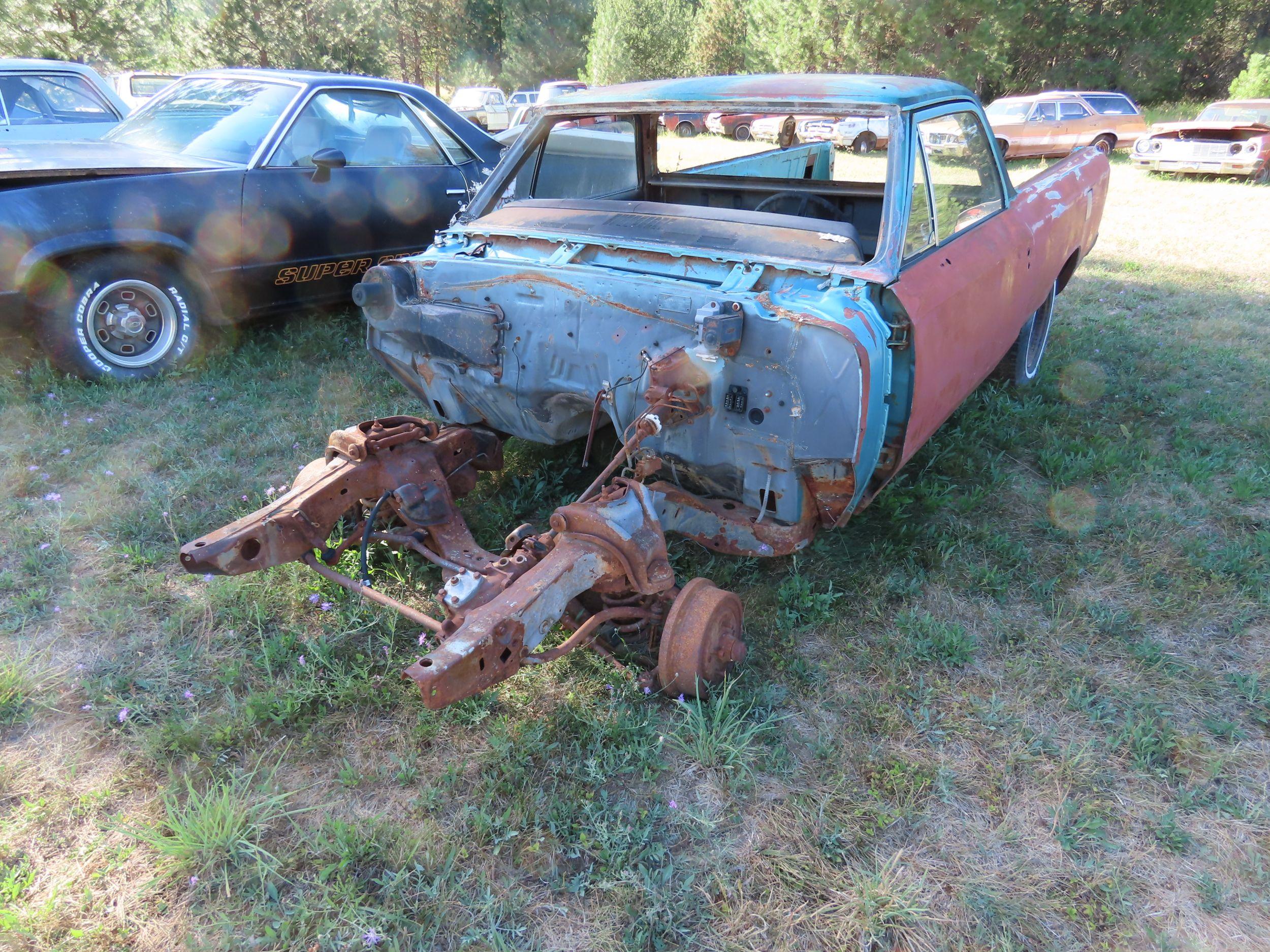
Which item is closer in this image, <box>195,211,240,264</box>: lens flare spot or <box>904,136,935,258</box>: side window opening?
<box>904,136,935,258</box>: side window opening

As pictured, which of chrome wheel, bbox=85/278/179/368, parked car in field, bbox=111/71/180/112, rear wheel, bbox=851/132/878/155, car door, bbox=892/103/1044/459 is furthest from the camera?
parked car in field, bbox=111/71/180/112

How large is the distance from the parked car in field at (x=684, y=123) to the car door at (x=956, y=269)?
3.01ft

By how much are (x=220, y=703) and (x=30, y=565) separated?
1.23 m

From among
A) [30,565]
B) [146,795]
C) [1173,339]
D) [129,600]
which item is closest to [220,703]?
[146,795]

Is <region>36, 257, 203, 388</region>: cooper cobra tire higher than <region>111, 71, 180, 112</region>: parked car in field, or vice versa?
<region>111, 71, 180, 112</region>: parked car in field

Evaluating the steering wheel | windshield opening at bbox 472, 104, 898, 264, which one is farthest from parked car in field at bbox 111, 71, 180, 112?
the steering wheel

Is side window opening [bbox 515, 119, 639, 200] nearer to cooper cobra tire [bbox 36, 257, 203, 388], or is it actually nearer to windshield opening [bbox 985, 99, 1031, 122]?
cooper cobra tire [bbox 36, 257, 203, 388]

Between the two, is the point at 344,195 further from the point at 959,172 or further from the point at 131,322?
the point at 959,172

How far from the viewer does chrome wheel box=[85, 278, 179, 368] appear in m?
4.46

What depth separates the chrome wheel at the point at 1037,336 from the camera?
4641mm

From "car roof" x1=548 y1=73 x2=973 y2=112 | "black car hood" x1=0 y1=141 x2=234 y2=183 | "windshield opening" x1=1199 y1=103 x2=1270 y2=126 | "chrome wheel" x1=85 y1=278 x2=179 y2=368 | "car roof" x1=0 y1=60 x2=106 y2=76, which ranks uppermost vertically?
"car roof" x1=0 y1=60 x2=106 y2=76

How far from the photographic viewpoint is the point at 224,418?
167 inches

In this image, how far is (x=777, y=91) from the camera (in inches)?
116

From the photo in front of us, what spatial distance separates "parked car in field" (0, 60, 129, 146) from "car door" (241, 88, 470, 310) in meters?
2.48
